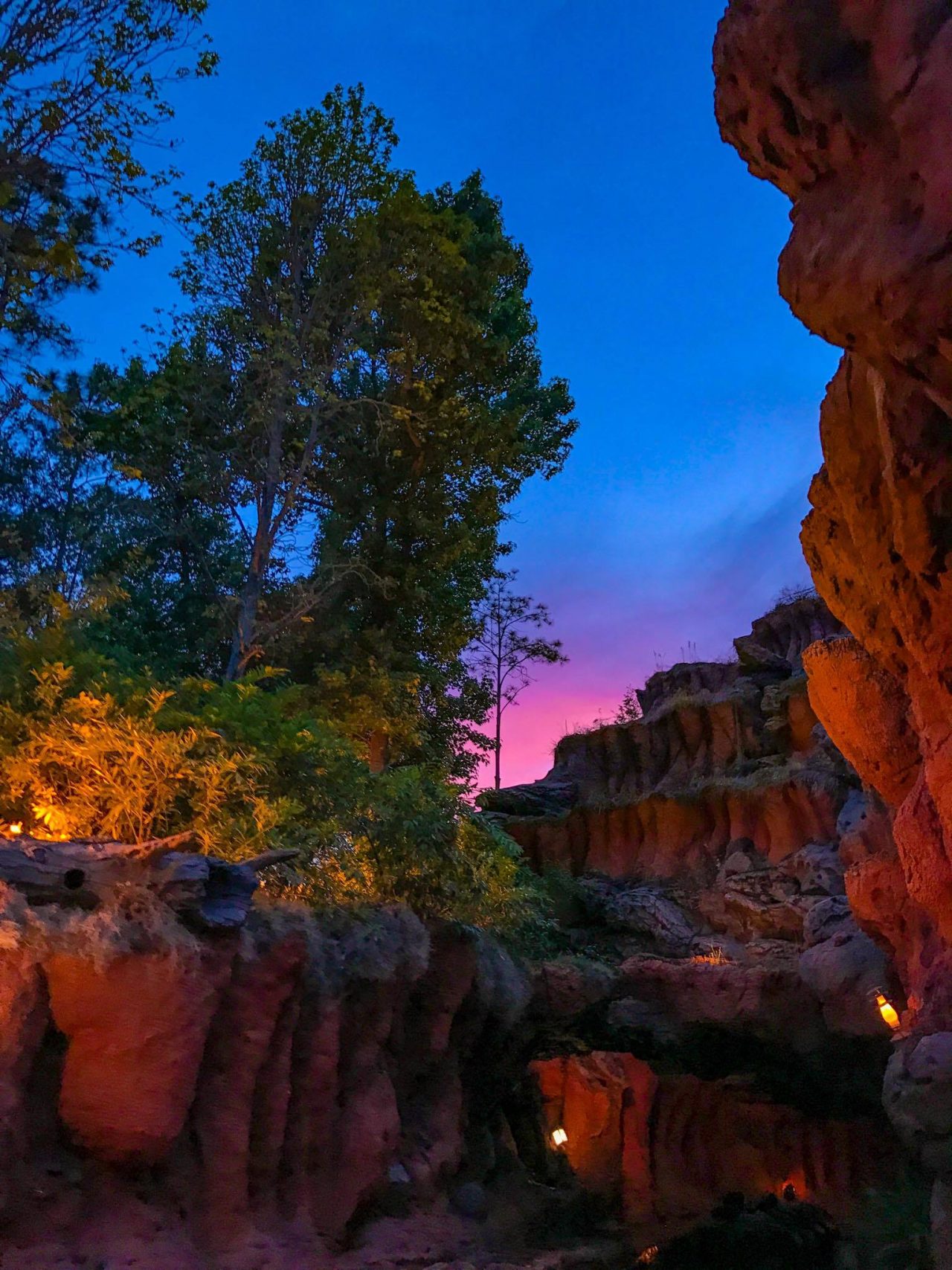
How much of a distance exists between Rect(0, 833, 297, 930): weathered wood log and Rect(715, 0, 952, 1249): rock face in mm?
6081

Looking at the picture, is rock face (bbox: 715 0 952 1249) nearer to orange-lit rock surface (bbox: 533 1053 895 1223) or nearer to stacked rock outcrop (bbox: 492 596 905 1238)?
stacked rock outcrop (bbox: 492 596 905 1238)

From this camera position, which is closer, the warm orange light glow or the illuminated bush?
the illuminated bush

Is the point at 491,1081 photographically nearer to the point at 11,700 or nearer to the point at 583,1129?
the point at 583,1129

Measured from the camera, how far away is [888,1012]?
10.9 meters

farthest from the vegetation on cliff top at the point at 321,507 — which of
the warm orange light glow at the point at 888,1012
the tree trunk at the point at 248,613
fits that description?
the warm orange light glow at the point at 888,1012

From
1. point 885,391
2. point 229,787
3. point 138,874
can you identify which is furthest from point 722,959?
point 138,874

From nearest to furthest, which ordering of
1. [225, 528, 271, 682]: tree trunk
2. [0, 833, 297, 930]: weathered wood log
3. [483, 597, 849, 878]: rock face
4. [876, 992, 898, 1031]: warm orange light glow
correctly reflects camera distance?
1. [0, 833, 297, 930]: weathered wood log
2. [876, 992, 898, 1031]: warm orange light glow
3. [225, 528, 271, 682]: tree trunk
4. [483, 597, 849, 878]: rock face

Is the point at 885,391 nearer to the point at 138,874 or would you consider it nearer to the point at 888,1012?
the point at 138,874

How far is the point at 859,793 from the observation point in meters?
17.0

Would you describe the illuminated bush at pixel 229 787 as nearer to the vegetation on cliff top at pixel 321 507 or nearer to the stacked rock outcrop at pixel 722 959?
the vegetation on cliff top at pixel 321 507

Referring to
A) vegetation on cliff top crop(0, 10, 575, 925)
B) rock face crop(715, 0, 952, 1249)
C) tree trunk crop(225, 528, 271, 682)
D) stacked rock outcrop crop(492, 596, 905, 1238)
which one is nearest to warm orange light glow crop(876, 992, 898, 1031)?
stacked rock outcrop crop(492, 596, 905, 1238)

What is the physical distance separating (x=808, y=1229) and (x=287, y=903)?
34.9 ft

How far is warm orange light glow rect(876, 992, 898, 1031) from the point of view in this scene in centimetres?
1084

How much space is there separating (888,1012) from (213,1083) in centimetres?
867
